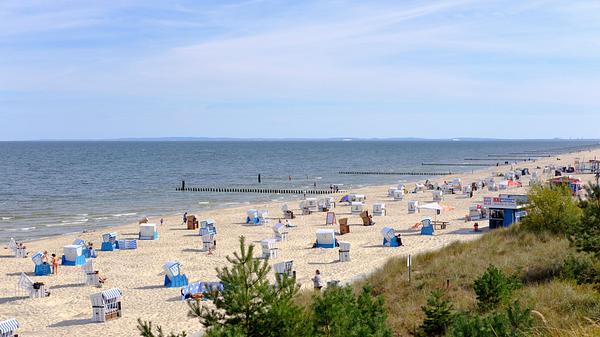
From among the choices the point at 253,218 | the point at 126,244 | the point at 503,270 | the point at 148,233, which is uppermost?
the point at 503,270

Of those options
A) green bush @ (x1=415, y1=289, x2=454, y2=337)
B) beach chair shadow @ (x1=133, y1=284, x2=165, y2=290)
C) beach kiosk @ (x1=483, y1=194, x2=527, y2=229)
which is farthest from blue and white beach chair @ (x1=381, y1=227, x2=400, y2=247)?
green bush @ (x1=415, y1=289, x2=454, y2=337)

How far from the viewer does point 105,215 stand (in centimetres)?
4497

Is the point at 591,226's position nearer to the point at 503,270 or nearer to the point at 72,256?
the point at 503,270

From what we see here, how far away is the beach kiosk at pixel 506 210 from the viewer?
27.9m

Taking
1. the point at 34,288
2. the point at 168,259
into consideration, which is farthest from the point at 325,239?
the point at 34,288

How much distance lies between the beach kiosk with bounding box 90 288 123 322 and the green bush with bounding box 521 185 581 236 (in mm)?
13604

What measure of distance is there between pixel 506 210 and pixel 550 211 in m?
7.44

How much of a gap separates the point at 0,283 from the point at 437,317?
17834mm

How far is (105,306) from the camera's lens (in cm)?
1711

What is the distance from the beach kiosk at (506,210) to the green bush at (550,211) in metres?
6.38

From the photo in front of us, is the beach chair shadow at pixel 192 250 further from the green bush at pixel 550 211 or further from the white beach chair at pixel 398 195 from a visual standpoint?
the white beach chair at pixel 398 195

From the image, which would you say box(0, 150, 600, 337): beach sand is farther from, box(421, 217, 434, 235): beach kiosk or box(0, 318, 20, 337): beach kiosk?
box(0, 318, 20, 337): beach kiosk

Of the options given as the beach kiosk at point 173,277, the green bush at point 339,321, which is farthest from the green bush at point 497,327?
the beach kiosk at point 173,277

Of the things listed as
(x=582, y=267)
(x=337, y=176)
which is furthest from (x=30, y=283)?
(x=337, y=176)
